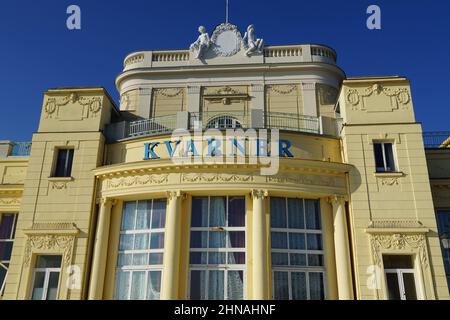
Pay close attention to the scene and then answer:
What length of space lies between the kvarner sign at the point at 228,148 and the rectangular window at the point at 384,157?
13.0ft

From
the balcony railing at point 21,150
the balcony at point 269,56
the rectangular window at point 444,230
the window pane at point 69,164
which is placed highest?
the balcony at point 269,56

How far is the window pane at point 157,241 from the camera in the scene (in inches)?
712

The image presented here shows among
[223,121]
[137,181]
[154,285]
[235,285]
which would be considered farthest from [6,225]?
[235,285]

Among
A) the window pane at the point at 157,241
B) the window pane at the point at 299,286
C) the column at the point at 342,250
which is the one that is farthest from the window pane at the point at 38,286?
the column at the point at 342,250

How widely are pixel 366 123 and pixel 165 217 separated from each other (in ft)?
32.7

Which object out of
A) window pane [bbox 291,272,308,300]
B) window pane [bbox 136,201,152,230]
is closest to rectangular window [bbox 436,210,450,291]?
window pane [bbox 291,272,308,300]

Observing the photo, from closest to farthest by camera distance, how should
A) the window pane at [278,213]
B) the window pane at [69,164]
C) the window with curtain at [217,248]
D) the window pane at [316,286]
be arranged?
the window with curtain at [217,248] < the window pane at [316,286] < the window pane at [278,213] < the window pane at [69,164]

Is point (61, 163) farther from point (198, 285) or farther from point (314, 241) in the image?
point (314, 241)

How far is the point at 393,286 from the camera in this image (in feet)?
56.5

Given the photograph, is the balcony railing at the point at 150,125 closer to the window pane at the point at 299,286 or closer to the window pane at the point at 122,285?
the window pane at the point at 122,285

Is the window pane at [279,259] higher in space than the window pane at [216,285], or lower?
higher
